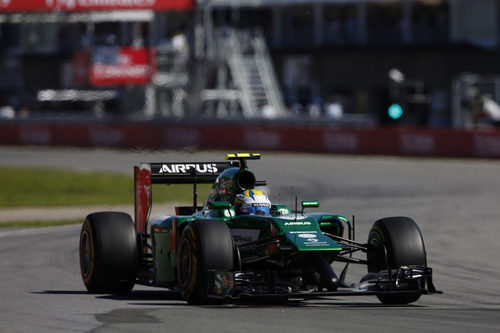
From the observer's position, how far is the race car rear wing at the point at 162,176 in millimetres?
12703

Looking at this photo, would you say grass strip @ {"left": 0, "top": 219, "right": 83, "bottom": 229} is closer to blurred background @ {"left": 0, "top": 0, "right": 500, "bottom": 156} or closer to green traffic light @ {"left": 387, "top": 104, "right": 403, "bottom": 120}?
green traffic light @ {"left": 387, "top": 104, "right": 403, "bottom": 120}

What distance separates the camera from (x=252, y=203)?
11.5 metres

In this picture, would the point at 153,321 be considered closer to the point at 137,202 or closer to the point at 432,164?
the point at 137,202

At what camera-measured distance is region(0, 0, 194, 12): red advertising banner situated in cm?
4459

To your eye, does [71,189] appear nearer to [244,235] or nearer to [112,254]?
[112,254]

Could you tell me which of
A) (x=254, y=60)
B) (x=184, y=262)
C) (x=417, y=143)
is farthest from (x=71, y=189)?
(x=254, y=60)

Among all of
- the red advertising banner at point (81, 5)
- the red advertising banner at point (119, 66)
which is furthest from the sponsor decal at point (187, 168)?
the red advertising banner at point (119, 66)

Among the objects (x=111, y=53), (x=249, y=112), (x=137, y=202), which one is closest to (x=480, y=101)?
(x=249, y=112)

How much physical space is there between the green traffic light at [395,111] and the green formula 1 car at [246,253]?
11.4 metres

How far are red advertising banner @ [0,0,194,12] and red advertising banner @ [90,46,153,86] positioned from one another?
7.07 metres

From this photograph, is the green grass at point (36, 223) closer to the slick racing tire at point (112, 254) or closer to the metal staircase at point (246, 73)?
the slick racing tire at point (112, 254)

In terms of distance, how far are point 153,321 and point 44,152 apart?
36.2 m

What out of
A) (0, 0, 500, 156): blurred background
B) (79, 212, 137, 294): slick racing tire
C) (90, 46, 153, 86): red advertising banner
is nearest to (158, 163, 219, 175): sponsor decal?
(79, 212, 137, 294): slick racing tire

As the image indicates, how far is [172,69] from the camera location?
5541 centimetres
